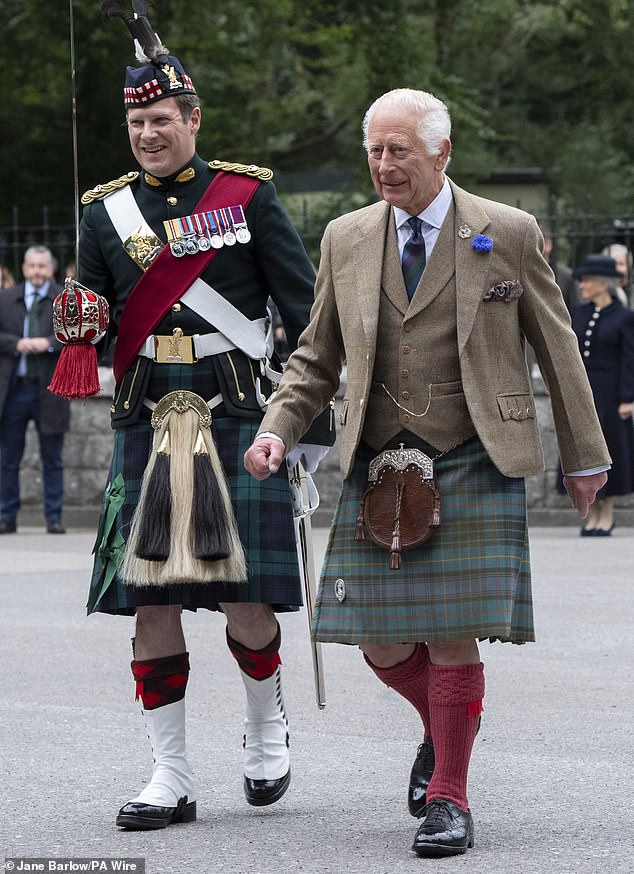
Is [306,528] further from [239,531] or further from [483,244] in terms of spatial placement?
[483,244]

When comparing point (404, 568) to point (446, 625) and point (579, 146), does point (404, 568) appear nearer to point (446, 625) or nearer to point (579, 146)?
point (446, 625)

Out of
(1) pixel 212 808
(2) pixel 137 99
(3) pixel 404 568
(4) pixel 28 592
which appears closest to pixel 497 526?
(3) pixel 404 568

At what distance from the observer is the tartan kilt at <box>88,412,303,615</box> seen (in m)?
4.81

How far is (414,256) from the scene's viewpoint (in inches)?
182

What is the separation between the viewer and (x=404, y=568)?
4.51 m

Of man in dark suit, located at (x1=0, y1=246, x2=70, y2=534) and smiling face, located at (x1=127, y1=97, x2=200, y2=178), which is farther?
man in dark suit, located at (x1=0, y1=246, x2=70, y2=534)

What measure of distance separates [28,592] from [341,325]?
18.7 ft

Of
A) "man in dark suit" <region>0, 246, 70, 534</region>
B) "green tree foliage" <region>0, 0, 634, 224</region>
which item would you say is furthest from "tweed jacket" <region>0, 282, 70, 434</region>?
"green tree foliage" <region>0, 0, 634, 224</region>

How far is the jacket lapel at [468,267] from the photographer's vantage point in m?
4.45

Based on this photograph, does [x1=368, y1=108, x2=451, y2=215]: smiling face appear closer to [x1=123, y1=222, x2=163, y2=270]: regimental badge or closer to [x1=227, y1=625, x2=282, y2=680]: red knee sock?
[x1=123, y1=222, x2=163, y2=270]: regimental badge

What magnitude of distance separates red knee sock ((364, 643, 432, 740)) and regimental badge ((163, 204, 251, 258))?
1202 millimetres

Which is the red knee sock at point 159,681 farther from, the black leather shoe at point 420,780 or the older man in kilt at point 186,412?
the black leather shoe at point 420,780

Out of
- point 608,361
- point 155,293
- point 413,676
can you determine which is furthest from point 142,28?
point 608,361

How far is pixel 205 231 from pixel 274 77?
2843cm
